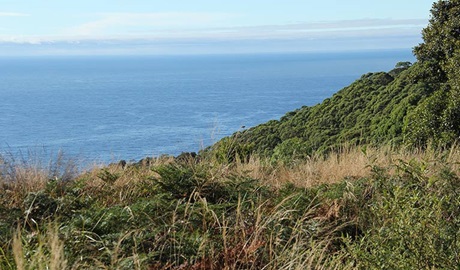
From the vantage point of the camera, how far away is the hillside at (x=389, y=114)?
13156mm

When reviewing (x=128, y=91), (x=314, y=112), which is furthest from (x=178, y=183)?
(x=128, y=91)

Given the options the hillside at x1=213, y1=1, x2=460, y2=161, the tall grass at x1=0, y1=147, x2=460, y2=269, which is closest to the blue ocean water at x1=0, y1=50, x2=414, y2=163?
the hillside at x1=213, y1=1, x2=460, y2=161

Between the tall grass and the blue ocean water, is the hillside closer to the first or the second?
the tall grass

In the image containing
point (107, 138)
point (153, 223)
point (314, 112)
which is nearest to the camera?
point (153, 223)

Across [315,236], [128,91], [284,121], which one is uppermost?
[315,236]

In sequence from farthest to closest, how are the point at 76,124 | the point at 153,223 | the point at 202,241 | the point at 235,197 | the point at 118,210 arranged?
the point at 76,124
the point at 235,197
the point at 118,210
the point at 153,223
the point at 202,241

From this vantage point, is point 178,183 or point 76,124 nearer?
point 178,183

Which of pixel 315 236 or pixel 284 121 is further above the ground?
pixel 315 236

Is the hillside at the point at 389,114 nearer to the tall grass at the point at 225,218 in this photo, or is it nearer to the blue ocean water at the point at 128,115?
the tall grass at the point at 225,218

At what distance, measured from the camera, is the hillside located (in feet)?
43.2

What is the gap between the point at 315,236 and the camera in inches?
207

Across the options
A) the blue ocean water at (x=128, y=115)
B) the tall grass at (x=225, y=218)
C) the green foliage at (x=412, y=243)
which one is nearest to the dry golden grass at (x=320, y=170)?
the tall grass at (x=225, y=218)

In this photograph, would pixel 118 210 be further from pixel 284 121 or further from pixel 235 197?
pixel 284 121

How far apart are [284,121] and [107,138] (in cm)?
2282
